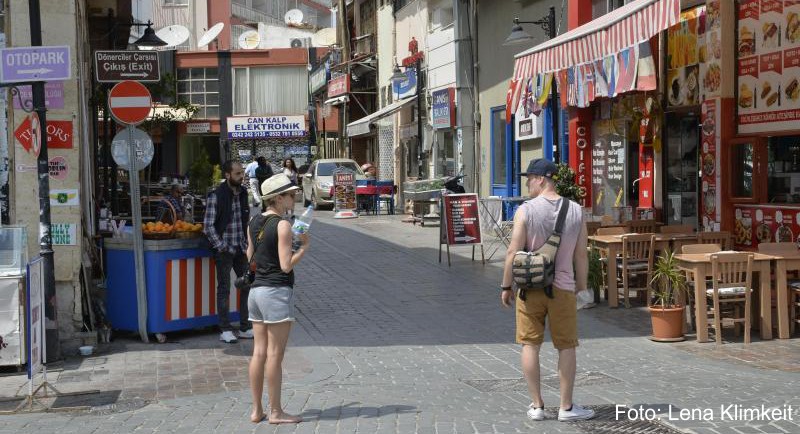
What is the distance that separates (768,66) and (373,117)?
18.4 meters

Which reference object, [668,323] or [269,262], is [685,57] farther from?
[269,262]

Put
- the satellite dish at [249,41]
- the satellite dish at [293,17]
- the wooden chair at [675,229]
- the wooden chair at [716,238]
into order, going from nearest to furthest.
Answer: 1. the wooden chair at [716,238]
2. the wooden chair at [675,229]
3. the satellite dish at [249,41]
4. the satellite dish at [293,17]

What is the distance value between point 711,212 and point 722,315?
434 cm

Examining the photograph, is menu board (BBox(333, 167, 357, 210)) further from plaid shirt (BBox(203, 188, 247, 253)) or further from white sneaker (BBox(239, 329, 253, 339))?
plaid shirt (BBox(203, 188, 247, 253))

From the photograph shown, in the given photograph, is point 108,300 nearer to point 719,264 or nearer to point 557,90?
Answer: point 719,264

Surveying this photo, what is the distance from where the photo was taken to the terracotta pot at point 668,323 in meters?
10.2

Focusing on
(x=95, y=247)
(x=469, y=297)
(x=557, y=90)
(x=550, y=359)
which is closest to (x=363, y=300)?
(x=469, y=297)

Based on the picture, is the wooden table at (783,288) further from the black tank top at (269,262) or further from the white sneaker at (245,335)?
the black tank top at (269,262)

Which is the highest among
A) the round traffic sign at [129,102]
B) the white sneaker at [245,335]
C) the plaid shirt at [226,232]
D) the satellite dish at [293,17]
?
the satellite dish at [293,17]

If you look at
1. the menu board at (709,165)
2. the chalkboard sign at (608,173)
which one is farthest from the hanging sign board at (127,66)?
the chalkboard sign at (608,173)

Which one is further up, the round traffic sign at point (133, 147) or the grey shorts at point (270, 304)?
the round traffic sign at point (133, 147)

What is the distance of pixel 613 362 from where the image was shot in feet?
30.4

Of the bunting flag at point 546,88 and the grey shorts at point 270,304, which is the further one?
the bunting flag at point 546,88

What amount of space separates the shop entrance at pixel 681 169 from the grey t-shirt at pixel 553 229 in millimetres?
8856
